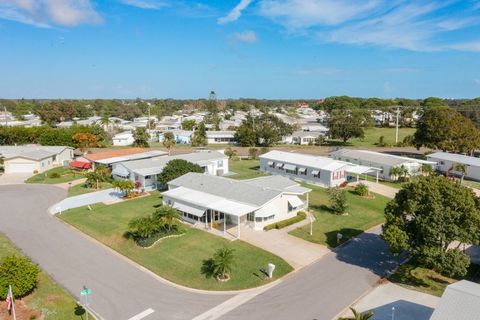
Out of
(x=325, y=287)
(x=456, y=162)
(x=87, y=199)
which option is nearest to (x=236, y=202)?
(x=325, y=287)

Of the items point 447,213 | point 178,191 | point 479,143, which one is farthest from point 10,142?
point 479,143

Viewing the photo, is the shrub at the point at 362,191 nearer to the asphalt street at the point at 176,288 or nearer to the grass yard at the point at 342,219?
the grass yard at the point at 342,219

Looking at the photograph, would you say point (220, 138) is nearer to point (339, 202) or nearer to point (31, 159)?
point (31, 159)

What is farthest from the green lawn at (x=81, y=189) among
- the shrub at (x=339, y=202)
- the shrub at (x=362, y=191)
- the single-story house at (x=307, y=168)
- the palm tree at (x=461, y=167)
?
the palm tree at (x=461, y=167)

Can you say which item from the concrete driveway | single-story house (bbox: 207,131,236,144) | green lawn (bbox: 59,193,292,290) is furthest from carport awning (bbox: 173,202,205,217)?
single-story house (bbox: 207,131,236,144)

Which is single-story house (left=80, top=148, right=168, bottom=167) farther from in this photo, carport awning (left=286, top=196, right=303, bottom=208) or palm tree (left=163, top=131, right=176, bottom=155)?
carport awning (left=286, top=196, right=303, bottom=208)
